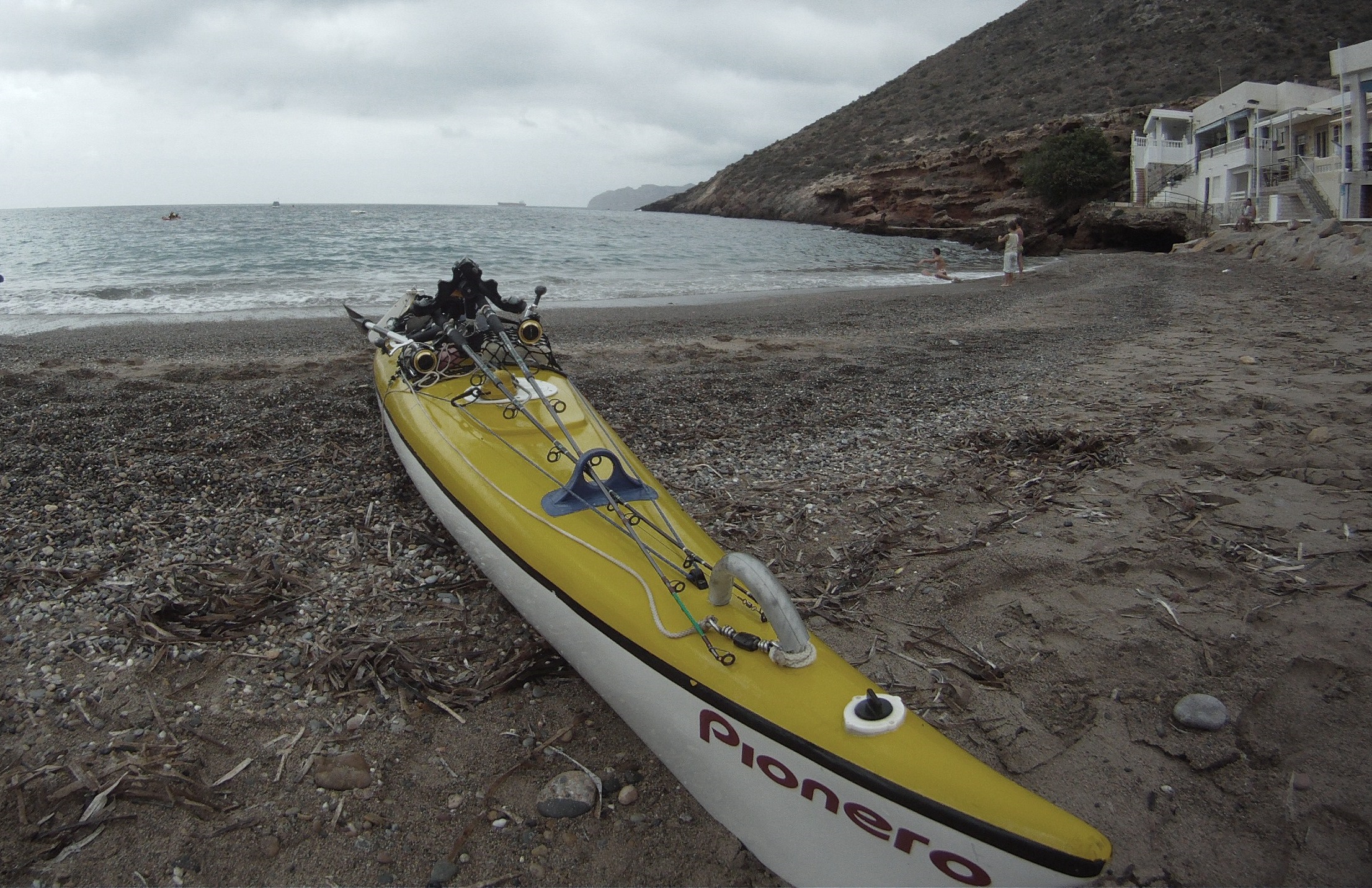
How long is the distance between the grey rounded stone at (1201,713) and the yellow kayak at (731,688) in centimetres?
102

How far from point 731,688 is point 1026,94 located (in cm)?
6290

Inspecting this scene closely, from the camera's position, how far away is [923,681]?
3.19m

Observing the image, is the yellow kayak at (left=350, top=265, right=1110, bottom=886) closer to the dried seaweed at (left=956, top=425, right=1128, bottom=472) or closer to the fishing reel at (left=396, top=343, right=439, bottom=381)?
the fishing reel at (left=396, top=343, right=439, bottom=381)

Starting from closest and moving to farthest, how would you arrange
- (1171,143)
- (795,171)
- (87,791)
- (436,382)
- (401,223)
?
(87,791)
(436,382)
(1171,143)
(401,223)
(795,171)

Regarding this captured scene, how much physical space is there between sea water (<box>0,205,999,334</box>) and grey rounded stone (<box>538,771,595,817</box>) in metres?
14.8

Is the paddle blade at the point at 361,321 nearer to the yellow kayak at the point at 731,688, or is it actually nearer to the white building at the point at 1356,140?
the yellow kayak at the point at 731,688

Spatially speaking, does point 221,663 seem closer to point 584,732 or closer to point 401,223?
point 584,732

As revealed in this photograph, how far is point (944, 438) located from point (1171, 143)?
40722 millimetres

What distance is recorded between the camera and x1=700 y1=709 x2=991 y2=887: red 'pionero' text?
1965mm

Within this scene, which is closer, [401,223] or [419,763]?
[419,763]

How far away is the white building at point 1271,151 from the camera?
21953 millimetres

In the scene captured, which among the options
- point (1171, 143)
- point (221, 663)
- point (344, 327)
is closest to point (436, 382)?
point (221, 663)

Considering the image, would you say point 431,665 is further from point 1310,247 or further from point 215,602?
point 1310,247

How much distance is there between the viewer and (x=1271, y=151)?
28.2m
